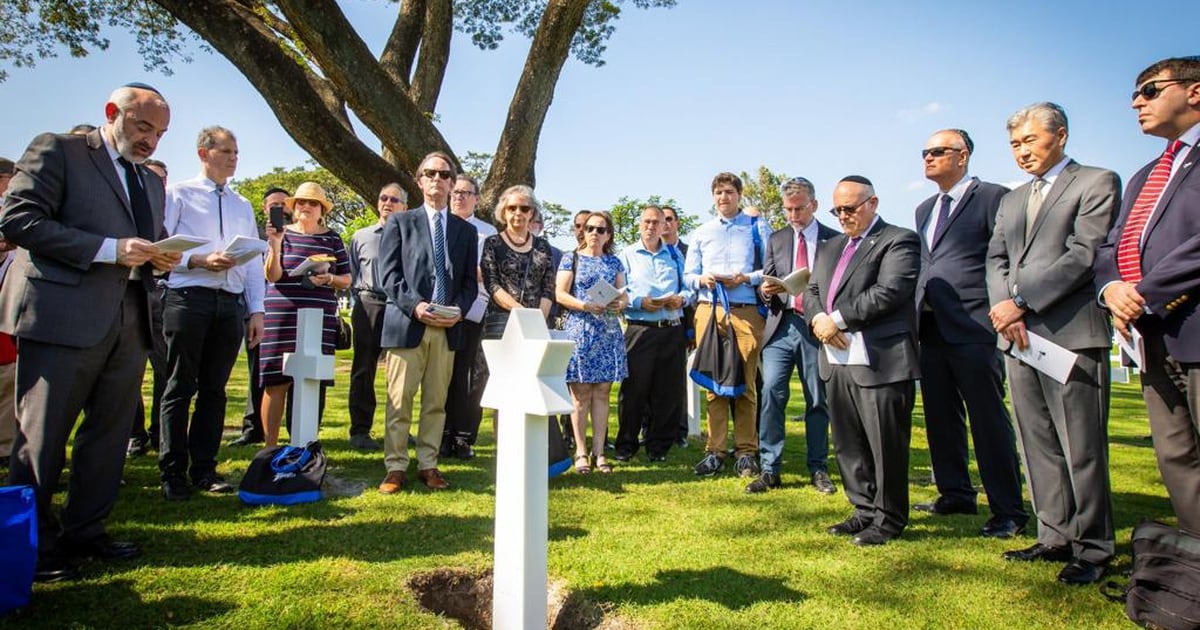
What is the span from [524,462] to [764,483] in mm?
3182

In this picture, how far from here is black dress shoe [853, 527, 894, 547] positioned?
149 inches

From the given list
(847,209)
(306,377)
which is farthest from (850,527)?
(306,377)

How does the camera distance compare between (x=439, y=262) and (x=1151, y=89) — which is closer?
(x=1151, y=89)

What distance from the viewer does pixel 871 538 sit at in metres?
3.81

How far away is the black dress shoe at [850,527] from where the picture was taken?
3.96m

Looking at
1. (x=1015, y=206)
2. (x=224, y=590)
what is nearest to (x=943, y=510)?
(x=1015, y=206)

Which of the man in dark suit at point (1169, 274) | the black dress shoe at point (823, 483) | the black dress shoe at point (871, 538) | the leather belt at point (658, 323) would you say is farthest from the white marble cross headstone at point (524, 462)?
the leather belt at point (658, 323)

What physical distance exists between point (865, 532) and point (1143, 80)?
8.53ft

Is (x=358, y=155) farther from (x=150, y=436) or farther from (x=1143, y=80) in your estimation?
(x=1143, y=80)

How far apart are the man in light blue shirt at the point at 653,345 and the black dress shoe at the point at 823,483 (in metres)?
1.53

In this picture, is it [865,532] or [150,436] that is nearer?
[865,532]

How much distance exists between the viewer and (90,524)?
127 inches

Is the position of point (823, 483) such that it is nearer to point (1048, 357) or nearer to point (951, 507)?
point (951, 507)

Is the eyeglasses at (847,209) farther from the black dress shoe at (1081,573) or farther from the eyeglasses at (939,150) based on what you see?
the black dress shoe at (1081,573)
